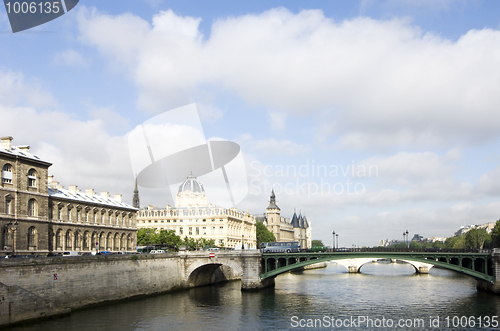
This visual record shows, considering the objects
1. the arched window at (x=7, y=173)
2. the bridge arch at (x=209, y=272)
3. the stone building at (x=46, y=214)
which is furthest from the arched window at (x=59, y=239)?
the bridge arch at (x=209, y=272)

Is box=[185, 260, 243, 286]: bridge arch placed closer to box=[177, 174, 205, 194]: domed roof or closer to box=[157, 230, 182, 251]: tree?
box=[157, 230, 182, 251]: tree

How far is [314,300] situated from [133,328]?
91.5 ft

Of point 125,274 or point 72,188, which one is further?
point 72,188

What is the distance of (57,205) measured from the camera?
68375 mm

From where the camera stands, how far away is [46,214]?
206 feet

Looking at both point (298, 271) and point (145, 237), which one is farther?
point (298, 271)

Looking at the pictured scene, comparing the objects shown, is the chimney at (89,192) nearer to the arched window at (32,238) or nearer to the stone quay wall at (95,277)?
the stone quay wall at (95,277)

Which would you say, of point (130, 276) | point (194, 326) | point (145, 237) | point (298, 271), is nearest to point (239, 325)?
point (194, 326)

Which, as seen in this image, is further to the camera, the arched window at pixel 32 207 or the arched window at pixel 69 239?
the arched window at pixel 69 239

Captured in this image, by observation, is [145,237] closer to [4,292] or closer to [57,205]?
[57,205]

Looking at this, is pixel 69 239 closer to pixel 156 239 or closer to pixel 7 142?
pixel 7 142

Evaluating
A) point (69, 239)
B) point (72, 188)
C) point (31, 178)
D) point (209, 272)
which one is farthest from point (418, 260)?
point (31, 178)

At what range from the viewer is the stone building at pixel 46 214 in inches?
2228

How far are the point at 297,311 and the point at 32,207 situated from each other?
35.3 m
